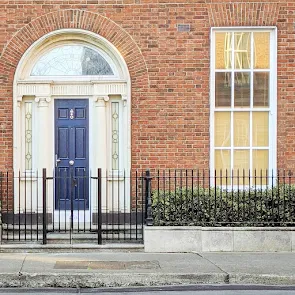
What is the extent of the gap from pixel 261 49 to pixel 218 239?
398 cm

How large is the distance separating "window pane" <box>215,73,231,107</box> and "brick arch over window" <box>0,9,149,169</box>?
1404 mm

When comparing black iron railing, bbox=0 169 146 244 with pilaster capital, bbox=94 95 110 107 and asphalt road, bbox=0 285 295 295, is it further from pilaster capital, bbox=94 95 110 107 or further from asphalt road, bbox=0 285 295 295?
asphalt road, bbox=0 285 295 295

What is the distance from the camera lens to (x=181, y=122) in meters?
14.9

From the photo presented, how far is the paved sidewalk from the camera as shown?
1084 centimetres

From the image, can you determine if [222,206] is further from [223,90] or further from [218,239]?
[223,90]

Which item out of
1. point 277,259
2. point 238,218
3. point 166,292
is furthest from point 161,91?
point 166,292

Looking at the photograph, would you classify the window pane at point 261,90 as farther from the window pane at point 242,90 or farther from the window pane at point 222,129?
the window pane at point 222,129

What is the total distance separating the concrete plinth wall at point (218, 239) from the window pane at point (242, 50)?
343 centimetres

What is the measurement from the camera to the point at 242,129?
15.1 m

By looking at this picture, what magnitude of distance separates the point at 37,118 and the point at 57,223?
82.7 inches

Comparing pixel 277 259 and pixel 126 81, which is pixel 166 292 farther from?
pixel 126 81

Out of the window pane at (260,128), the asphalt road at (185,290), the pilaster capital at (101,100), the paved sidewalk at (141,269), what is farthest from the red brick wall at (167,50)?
the asphalt road at (185,290)

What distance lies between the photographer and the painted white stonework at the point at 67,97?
14906 millimetres

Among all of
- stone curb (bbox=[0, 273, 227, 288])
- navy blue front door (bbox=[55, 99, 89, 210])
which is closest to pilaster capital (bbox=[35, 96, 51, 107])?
navy blue front door (bbox=[55, 99, 89, 210])
